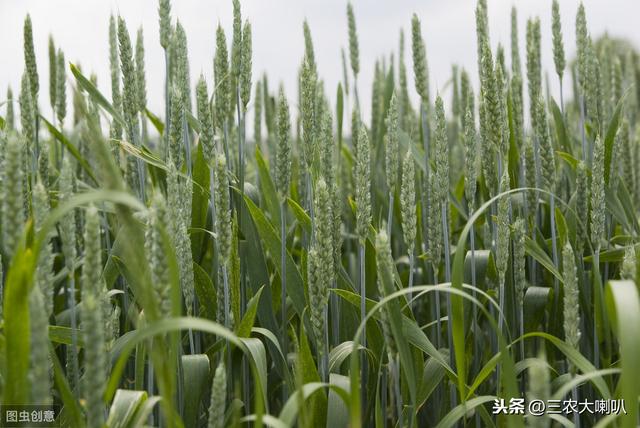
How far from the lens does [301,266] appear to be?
70.5 inches

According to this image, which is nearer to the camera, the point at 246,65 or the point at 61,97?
the point at 246,65

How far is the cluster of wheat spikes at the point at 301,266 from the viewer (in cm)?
99

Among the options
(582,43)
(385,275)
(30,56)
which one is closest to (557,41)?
(582,43)

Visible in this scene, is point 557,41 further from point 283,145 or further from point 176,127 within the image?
point 176,127

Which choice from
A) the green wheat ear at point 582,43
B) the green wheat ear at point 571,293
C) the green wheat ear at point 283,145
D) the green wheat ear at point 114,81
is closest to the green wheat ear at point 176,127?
the green wheat ear at point 283,145

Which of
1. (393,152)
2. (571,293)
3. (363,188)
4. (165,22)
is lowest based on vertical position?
(571,293)

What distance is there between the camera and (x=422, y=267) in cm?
240

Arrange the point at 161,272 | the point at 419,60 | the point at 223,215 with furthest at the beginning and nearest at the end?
the point at 419,60 < the point at 223,215 < the point at 161,272

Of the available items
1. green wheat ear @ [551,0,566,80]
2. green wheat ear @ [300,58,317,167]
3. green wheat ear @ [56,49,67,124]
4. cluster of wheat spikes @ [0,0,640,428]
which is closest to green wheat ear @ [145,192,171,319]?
cluster of wheat spikes @ [0,0,640,428]

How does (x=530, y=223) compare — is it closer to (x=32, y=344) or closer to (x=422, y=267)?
(x=422, y=267)

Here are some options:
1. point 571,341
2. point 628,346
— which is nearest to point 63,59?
point 571,341

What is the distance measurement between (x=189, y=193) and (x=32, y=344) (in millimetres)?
707

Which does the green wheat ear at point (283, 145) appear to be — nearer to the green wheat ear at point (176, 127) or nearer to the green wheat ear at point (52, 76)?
the green wheat ear at point (176, 127)

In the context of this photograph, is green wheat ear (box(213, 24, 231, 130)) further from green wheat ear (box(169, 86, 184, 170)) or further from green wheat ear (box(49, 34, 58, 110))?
green wheat ear (box(49, 34, 58, 110))
